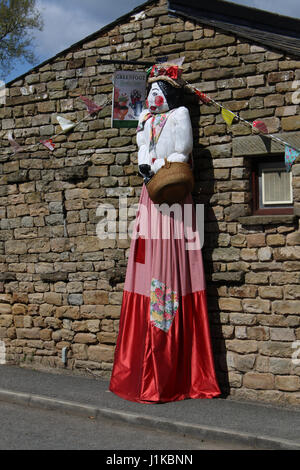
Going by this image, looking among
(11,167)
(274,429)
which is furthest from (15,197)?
(274,429)

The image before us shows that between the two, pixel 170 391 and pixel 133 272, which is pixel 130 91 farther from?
pixel 170 391

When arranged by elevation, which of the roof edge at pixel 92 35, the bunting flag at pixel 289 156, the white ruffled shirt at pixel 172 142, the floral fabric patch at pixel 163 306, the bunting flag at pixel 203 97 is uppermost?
the roof edge at pixel 92 35

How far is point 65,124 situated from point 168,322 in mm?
3199

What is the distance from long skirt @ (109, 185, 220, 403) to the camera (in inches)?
274

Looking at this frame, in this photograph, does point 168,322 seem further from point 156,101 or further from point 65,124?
point 65,124

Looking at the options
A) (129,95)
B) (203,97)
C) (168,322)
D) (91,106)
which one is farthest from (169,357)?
(91,106)

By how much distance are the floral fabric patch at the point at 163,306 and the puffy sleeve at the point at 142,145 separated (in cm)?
146

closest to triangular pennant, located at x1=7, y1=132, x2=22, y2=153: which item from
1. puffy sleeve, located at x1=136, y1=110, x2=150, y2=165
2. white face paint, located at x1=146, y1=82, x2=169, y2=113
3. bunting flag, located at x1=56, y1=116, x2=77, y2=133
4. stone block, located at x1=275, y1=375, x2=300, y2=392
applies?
bunting flag, located at x1=56, y1=116, x2=77, y2=133

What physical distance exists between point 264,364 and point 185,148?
267cm

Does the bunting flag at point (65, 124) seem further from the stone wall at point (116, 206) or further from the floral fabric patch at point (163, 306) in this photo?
the floral fabric patch at point (163, 306)

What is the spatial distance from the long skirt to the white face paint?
1116 millimetres

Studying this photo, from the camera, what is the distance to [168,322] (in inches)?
276

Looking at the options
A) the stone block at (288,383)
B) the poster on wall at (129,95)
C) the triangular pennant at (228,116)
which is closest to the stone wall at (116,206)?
the stone block at (288,383)

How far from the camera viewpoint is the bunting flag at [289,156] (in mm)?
6723
